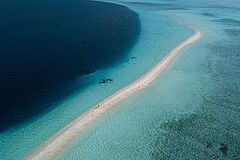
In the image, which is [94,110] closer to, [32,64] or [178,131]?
[178,131]

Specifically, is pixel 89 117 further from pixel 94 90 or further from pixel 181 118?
pixel 181 118

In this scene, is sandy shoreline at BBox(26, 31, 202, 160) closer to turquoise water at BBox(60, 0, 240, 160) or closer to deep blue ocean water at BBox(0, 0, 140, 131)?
turquoise water at BBox(60, 0, 240, 160)

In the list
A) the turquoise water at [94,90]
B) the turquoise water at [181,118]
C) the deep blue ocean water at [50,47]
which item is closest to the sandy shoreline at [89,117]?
the turquoise water at [181,118]

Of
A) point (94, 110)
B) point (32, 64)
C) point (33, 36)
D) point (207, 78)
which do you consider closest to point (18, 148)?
point (94, 110)

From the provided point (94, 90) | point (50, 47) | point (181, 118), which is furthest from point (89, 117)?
point (50, 47)

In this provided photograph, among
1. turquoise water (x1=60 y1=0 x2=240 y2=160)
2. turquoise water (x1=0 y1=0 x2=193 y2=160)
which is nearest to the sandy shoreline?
turquoise water (x1=60 y1=0 x2=240 y2=160)
